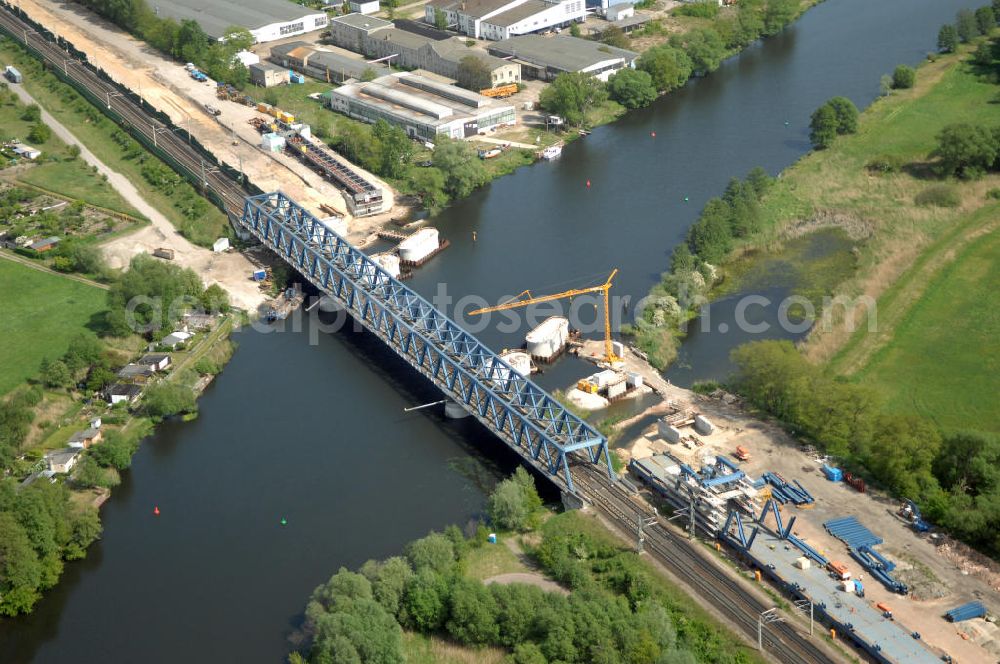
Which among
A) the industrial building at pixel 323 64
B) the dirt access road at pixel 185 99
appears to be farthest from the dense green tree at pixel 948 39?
the dirt access road at pixel 185 99

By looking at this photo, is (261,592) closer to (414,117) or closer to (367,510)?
(367,510)

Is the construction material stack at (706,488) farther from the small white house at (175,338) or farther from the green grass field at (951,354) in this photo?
the small white house at (175,338)

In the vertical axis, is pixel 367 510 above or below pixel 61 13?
below

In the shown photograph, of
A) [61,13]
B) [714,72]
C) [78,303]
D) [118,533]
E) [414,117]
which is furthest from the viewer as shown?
[61,13]

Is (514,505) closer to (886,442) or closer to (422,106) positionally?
(886,442)

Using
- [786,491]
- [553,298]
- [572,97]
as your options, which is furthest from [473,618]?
[572,97]

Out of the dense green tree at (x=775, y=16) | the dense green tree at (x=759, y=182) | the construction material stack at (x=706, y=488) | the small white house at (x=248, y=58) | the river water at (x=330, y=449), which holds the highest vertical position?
the dense green tree at (x=775, y=16)

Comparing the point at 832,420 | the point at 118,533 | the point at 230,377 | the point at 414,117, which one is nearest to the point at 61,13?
the point at 414,117
